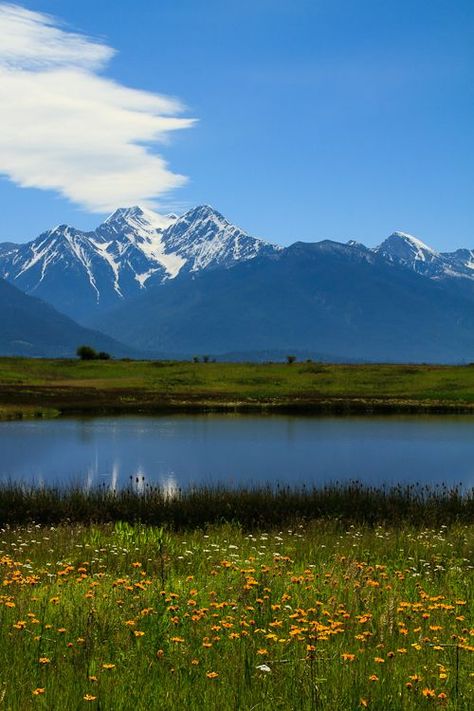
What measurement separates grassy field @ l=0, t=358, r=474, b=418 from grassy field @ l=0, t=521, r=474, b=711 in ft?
250

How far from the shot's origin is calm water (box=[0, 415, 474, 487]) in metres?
45.9

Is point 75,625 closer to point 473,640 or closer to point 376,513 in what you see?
point 473,640

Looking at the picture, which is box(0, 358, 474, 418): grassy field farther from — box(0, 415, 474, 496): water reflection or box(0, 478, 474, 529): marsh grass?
box(0, 478, 474, 529): marsh grass

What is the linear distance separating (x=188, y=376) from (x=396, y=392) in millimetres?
32956

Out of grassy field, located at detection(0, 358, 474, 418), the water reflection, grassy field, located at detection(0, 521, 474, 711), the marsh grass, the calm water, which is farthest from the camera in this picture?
grassy field, located at detection(0, 358, 474, 418)

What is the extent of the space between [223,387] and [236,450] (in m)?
63.5

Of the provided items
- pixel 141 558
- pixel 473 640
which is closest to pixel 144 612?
pixel 473 640

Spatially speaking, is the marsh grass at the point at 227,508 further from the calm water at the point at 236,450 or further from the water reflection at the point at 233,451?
the calm water at the point at 236,450

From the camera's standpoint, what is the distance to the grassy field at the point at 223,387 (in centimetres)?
9844

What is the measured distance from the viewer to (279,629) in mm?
11281

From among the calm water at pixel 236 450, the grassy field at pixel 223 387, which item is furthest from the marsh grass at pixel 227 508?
the grassy field at pixel 223 387

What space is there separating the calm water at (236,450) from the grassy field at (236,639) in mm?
22080

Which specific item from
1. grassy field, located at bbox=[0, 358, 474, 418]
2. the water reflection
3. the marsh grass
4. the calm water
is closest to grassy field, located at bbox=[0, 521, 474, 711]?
the marsh grass

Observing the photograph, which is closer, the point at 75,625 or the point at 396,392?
the point at 75,625
